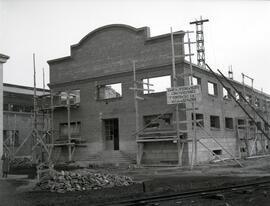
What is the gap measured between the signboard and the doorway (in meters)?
6.82

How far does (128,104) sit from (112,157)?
411 cm

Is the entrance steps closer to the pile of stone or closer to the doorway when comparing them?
the doorway

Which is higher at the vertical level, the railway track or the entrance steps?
the entrance steps

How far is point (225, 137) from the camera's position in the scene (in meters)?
31.2

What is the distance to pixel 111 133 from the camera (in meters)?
29.2

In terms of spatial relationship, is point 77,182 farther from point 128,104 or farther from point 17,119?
point 17,119

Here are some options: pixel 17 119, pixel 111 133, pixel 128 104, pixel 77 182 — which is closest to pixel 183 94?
pixel 128 104

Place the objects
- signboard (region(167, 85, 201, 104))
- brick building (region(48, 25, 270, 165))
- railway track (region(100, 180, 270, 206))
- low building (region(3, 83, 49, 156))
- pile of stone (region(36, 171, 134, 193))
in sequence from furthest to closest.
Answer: low building (region(3, 83, 49, 156)) → brick building (region(48, 25, 270, 165)) → signboard (region(167, 85, 201, 104)) → pile of stone (region(36, 171, 134, 193)) → railway track (region(100, 180, 270, 206))

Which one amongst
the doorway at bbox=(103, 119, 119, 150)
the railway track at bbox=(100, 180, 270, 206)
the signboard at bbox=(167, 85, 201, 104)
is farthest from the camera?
the doorway at bbox=(103, 119, 119, 150)

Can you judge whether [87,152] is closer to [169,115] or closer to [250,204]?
[169,115]

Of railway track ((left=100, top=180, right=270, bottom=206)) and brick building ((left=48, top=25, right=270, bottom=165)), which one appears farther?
brick building ((left=48, top=25, right=270, bottom=165))

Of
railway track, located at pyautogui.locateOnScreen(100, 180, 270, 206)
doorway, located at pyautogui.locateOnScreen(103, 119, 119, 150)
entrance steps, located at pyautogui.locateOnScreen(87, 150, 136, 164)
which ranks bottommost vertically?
railway track, located at pyautogui.locateOnScreen(100, 180, 270, 206)

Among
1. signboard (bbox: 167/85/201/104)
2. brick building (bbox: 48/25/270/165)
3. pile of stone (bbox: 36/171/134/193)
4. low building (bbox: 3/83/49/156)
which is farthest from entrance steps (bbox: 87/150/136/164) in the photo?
pile of stone (bbox: 36/171/134/193)

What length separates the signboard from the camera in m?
22.7
